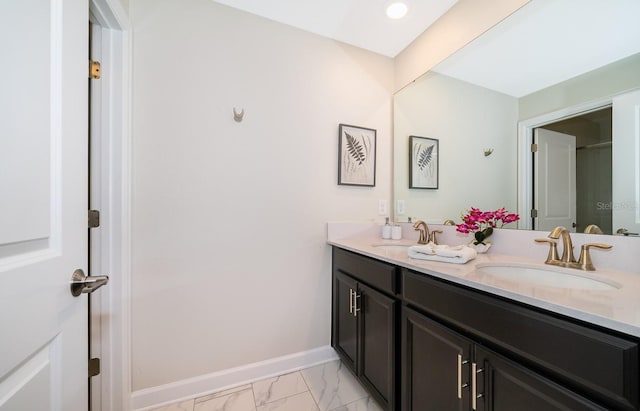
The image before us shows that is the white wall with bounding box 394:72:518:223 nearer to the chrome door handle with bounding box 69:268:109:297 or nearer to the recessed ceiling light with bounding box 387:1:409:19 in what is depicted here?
the recessed ceiling light with bounding box 387:1:409:19

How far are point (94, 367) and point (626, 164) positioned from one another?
2446 mm

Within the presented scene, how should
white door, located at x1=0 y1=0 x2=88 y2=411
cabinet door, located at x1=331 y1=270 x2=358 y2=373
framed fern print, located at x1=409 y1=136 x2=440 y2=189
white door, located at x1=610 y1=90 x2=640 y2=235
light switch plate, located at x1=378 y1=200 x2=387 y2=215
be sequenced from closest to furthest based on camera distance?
white door, located at x1=0 y1=0 x2=88 y2=411 → white door, located at x1=610 y1=90 x2=640 y2=235 → cabinet door, located at x1=331 y1=270 x2=358 y2=373 → framed fern print, located at x1=409 y1=136 x2=440 y2=189 → light switch plate, located at x1=378 y1=200 x2=387 y2=215

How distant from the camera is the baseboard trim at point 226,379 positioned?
1311 mm

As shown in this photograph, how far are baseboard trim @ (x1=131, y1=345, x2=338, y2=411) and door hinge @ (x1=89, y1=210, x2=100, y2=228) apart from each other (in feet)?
3.06

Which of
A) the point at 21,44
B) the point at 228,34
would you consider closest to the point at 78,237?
the point at 21,44

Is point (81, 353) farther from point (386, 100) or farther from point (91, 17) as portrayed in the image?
point (386, 100)

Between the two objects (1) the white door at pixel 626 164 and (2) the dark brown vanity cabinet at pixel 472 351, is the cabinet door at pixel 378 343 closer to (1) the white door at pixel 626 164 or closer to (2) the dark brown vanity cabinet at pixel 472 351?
(2) the dark brown vanity cabinet at pixel 472 351

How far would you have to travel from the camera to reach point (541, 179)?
117 cm

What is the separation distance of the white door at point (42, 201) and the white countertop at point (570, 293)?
1.10m

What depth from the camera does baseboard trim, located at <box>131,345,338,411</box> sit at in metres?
1.31

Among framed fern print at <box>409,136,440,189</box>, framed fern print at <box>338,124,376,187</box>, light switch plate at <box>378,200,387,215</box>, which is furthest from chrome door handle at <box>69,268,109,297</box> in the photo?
framed fern print at <box>409,136,440,189</box>

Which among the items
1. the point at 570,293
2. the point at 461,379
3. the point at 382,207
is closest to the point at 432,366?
the point at 461,379

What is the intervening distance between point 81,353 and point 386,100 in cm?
219

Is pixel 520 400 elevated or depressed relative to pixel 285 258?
depressed
